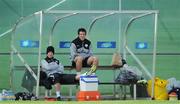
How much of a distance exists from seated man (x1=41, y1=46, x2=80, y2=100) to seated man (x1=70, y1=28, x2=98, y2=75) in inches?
9.7

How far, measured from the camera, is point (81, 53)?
16531mm

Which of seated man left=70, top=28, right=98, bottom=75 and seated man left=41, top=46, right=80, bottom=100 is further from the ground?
seated man left=70, top=28, right=98, bottom=75

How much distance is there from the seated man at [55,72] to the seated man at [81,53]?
0.81 feet

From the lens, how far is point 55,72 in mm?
16000

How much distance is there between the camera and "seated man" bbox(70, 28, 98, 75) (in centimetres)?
1619

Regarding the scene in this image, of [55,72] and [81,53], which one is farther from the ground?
[81,53]

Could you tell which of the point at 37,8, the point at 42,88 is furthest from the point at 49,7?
the point at 42,88

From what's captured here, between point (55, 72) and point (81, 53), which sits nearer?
point (55, 72)

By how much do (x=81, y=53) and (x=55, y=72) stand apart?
0.89 meters

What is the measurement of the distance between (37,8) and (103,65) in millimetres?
2784

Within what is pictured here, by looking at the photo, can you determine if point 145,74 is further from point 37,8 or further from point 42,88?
point 37,8

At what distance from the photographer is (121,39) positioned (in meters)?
17.9

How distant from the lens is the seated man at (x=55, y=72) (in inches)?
624

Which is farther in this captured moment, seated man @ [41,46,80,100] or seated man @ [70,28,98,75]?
seated man @ [70,28,98,75]
